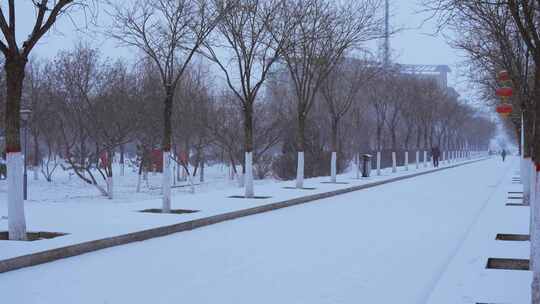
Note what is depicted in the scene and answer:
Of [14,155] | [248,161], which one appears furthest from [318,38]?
[14,155]

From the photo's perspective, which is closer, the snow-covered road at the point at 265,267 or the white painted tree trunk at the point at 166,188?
the snow-covered road at the point at 265,267

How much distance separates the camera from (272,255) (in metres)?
9.92

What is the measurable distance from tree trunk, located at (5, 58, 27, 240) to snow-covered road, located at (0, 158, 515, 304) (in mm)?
1403

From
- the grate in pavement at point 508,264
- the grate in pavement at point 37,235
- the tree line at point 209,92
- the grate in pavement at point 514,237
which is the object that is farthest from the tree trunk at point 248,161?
the grate in pavement at point 508,264

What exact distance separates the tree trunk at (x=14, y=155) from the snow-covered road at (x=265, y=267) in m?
1.40

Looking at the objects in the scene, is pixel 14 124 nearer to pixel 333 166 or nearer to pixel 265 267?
pixel 265 267

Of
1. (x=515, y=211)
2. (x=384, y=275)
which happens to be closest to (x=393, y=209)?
(x=515, y=211)

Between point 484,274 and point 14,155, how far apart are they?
22.8 feet

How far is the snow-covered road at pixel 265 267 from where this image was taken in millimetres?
7277

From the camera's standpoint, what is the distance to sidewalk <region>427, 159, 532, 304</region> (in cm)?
661

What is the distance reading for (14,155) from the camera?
34.5 ft

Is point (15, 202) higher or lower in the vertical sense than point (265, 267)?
higher

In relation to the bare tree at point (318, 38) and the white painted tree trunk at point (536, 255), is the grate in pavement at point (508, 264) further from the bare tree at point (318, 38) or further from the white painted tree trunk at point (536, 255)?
the bare tree at point (318, 38)

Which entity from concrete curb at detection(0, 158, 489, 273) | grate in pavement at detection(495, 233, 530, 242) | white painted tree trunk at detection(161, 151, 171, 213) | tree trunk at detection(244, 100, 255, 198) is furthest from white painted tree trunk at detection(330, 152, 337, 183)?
grate in pavement at detection(495, 233, 530, 242)
